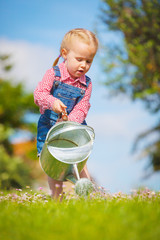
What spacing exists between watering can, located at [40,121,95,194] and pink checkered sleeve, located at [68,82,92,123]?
277 millimetres

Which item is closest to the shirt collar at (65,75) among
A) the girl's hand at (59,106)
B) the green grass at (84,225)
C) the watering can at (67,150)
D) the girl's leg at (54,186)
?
the girl's hand at (59,106)

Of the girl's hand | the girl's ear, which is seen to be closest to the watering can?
the girl's hand

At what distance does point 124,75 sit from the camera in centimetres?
884

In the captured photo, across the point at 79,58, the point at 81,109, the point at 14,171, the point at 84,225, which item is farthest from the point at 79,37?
the point at 14,171

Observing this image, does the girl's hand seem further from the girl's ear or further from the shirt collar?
the girl's ear

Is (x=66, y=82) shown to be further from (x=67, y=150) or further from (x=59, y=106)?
(x=67, y=150)

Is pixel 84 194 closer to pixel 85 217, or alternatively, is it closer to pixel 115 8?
pixel 85 217

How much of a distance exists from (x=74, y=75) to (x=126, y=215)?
1.71 meters

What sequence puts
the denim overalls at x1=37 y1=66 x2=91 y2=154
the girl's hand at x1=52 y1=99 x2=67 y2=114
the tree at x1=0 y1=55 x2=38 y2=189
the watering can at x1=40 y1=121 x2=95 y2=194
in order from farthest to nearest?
the tree at x1=0 y1=55 x2=38 y2=189 → the denim overalls at x1=37 y1=66 x2=91 y2=154 → the girl's hand at x1=52 y1=99 x2=67 y2=114 → the watering can at x1=40 y1=121 x2=95 y2=194

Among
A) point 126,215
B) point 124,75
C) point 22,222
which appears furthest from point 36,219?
point 124,75

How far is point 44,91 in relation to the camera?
3.01 m

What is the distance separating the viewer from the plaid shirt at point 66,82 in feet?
9.64

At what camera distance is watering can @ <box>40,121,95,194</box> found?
247cm

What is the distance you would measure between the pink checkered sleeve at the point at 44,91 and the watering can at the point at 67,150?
40 cm
